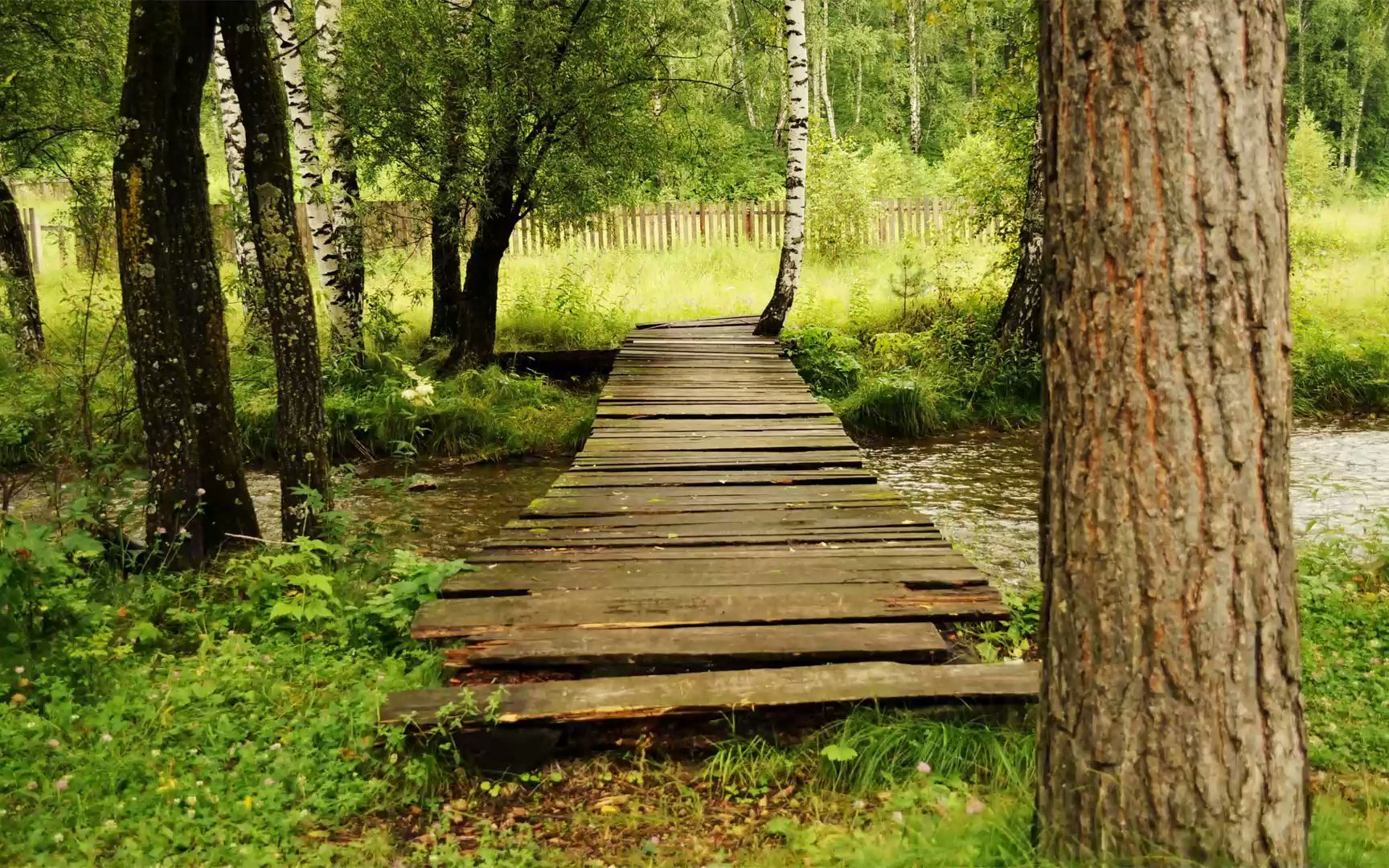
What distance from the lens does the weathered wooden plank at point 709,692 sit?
141 inches

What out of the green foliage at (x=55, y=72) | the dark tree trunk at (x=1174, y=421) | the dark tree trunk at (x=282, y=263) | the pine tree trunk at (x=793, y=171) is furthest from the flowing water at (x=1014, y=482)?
the green foliage at (x=55, y=72)

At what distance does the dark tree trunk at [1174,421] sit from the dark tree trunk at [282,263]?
171 inches

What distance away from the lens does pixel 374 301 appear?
455 inches

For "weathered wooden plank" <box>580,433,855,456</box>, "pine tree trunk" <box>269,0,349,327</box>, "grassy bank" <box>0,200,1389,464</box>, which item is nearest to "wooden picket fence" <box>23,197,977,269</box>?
"grassy bank" <box>0,200,1389,464</box>

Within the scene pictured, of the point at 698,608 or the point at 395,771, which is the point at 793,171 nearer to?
the point at 698,608

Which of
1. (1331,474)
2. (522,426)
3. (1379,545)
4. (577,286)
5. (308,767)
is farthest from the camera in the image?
(577,286)

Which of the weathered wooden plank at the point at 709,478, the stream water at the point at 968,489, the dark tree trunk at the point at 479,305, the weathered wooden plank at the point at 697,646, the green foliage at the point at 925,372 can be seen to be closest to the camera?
the weathered wooden plank at the point at 697,646

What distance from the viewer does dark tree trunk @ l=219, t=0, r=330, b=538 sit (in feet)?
17.5

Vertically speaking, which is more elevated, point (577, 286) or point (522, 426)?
point (577, 286)

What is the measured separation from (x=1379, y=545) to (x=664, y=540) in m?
4.34

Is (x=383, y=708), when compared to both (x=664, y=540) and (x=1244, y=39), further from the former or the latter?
(x=1244, y=39)

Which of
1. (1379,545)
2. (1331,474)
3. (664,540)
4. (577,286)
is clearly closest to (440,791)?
(664,540)

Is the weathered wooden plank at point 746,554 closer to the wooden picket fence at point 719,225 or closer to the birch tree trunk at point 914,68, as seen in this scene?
the wooden picket fence at point 719,225

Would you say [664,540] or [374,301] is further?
[374,301]
